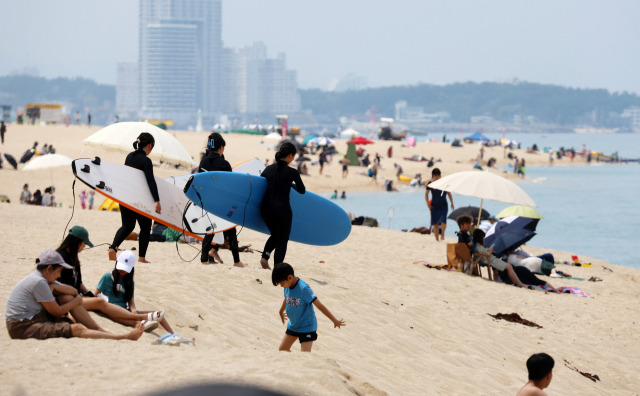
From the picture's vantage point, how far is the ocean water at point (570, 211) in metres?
26.1

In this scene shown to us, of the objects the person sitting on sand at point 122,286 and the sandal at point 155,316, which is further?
the person sitting on sand at point 122,286

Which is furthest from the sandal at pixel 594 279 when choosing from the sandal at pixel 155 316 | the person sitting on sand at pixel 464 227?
the sandal at pixel 155 316

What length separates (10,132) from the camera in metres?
45.4

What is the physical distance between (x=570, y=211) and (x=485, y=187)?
2466 centimetres

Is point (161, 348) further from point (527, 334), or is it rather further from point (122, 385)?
point (527, 334)

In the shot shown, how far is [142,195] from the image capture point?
8.85 m

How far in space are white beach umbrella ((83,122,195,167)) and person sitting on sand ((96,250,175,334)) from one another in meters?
4.54

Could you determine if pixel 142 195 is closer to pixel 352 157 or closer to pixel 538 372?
pixel 538 372

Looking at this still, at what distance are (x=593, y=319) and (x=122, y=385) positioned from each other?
25.0ft

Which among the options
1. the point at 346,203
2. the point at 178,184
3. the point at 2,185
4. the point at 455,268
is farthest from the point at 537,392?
the point at 346,203

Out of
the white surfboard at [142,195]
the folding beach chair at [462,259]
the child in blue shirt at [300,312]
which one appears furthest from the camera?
the folding beach chair at [462,259]

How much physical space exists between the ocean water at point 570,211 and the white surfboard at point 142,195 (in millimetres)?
10786

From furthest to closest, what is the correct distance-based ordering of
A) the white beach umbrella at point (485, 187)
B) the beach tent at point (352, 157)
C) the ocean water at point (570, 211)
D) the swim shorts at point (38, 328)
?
the beach tent at point (352, 157)
the ocean water at point (570, 211)
the white beach umbrella at point (485, 187)
the swim shorts at point (38, 328)

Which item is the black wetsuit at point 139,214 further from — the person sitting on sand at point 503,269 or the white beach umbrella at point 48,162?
the white beach umbrella at point 48,162
